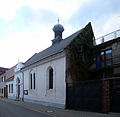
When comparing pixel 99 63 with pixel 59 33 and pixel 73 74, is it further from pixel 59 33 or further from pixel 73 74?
pixel 59 33

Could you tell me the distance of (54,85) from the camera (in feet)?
62.6

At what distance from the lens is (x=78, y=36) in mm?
19219

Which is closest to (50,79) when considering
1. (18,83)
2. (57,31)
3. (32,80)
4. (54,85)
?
(54,85)

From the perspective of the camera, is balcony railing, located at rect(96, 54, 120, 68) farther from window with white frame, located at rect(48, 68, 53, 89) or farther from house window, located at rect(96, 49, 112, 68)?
window with white frame, located at rect(48, 68, 53, 89)

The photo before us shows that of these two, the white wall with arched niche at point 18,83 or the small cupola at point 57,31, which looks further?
the white wall with arched niche at point 18,83

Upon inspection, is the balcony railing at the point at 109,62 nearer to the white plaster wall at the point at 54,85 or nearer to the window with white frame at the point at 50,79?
the white plaster wall at the point at 54,85

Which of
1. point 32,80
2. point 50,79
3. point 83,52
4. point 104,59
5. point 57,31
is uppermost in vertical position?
A: point 57,31

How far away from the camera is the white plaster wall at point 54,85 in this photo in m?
17.7

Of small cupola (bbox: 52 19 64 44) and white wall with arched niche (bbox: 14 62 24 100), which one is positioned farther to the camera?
white wall with arched niche (bbox: 14 62 24 100)

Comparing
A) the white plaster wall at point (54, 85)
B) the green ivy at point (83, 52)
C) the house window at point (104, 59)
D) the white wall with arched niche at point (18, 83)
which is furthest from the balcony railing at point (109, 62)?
the white wall with arched niche at point (18, 83)

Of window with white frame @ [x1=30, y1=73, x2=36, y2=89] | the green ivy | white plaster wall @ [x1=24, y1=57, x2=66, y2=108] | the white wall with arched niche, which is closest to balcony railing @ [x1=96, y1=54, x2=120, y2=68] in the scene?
the green ivy

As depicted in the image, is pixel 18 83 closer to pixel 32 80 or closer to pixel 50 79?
pixel 32 80

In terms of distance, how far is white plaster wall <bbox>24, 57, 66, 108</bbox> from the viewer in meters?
17.7

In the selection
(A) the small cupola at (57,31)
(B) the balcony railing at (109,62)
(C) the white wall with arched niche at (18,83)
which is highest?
(A) the small cupola at (57,31)
